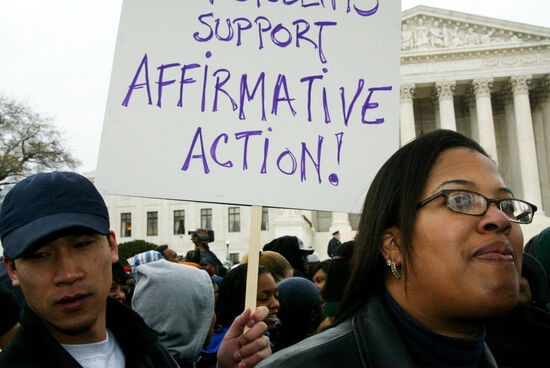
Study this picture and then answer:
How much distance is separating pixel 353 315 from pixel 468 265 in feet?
1.40

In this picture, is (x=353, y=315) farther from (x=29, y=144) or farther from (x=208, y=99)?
(x=29, y=144)

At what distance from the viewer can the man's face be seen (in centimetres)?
179

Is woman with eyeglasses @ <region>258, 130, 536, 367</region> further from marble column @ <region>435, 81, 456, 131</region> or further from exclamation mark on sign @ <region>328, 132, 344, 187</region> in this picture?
marble column @ <region>435, 81, 456, 131</region>

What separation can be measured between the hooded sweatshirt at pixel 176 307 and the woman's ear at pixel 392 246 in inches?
61.0

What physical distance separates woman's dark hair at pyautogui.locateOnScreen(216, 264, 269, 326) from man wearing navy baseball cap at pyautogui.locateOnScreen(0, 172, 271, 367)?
145cm

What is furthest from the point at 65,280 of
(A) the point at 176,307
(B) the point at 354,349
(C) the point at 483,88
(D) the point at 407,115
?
(C) the point at 483,88

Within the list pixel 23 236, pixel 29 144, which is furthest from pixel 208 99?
pixel 29 144

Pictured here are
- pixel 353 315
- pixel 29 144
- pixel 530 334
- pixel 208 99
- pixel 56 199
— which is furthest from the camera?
pixel 29 144

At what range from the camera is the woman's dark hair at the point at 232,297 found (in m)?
3.53

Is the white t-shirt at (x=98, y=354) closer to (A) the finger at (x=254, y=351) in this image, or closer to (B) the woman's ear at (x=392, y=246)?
(A) the finger at (x=254, y=351)

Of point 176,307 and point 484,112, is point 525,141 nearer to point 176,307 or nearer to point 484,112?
point 484,112

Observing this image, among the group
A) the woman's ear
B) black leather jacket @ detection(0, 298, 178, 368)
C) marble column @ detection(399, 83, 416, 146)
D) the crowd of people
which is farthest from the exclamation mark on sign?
marble column @ detection(399, 83, 416, 146)

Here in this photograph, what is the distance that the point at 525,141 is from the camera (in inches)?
1304

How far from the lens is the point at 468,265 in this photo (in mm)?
1617
